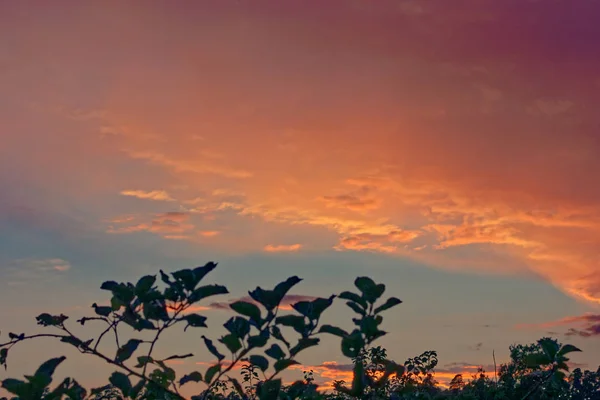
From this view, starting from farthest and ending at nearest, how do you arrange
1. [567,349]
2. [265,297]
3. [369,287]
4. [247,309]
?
[567,349] → [369,287] → [247,309] → [265,297]

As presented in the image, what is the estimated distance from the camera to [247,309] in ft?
16.9

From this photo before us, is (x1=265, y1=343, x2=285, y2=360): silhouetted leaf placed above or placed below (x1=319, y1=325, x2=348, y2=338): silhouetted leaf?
below

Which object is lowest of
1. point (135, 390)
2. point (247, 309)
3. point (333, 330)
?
point (135, 390)

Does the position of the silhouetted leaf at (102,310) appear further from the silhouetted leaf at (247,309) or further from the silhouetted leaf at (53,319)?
the silhouetted leaf at (247,309)

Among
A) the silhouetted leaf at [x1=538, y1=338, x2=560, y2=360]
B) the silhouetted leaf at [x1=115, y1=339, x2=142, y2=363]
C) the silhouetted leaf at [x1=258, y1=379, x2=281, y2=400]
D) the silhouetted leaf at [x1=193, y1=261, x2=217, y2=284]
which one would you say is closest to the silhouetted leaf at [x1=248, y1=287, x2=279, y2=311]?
the silhouetted leaf at [x1=193, y1=261, x2=217, y2=284]

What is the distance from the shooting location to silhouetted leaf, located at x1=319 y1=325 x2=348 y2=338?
532 cm

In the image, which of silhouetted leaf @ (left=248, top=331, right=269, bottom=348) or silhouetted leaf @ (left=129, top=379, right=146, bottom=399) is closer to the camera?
silhouetted leaf @ (left=248, top=331, right=269, bottom=348)

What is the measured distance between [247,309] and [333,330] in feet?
2.21

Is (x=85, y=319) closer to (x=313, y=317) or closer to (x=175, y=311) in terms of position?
(x=175, y=311)

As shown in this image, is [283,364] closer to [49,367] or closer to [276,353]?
[276,353]

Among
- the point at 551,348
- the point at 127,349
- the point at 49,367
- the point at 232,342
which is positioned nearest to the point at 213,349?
the point at 232,342

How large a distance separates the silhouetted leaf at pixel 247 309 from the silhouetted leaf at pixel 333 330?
48cm

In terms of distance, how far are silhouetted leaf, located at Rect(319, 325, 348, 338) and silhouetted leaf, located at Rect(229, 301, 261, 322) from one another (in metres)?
0.48

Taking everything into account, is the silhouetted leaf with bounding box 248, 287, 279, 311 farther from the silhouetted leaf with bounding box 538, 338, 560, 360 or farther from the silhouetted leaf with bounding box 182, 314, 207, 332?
the silhouetted leaf with bounding box 538, 338, 560, 360
